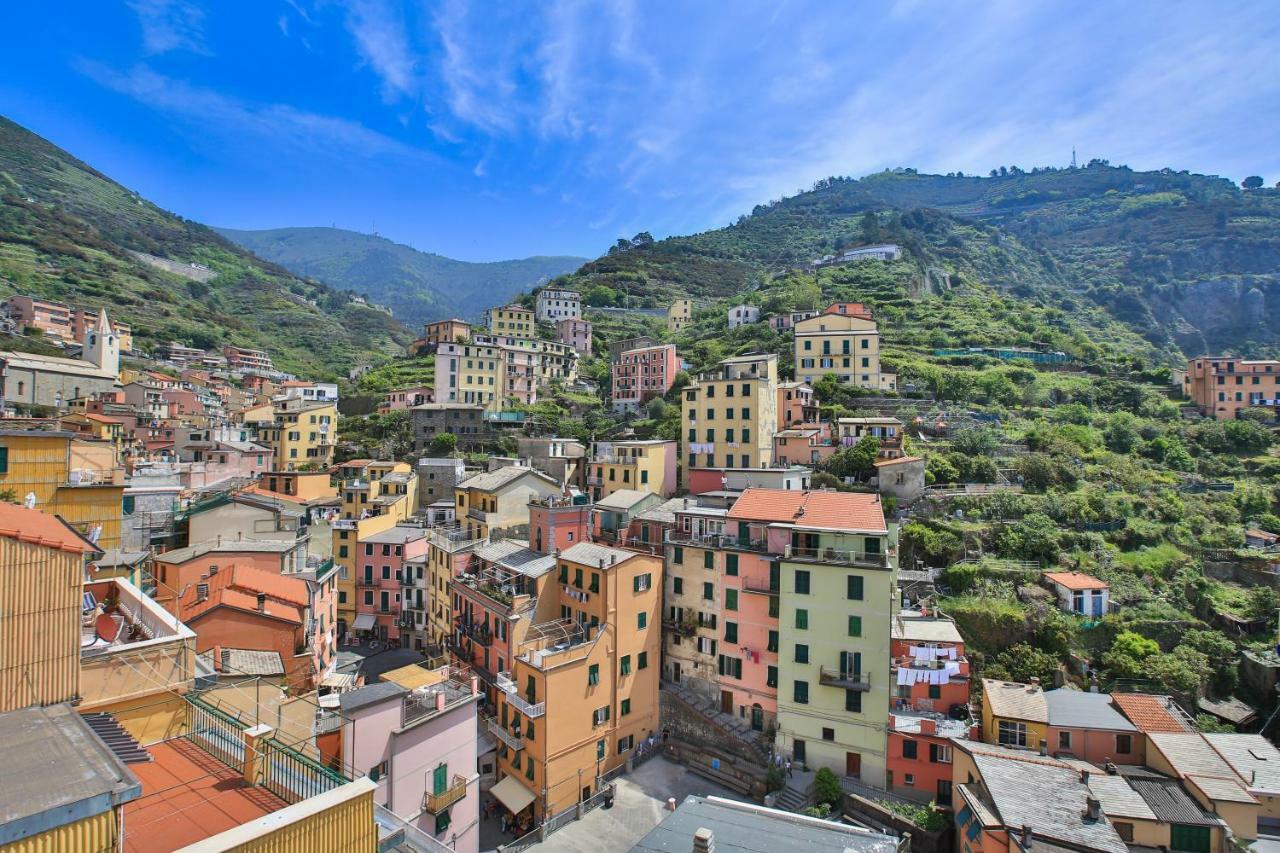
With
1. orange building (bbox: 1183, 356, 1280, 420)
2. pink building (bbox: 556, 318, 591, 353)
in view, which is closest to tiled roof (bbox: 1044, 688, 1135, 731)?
orange building (bbox: 1183, 356, 1280, 420)

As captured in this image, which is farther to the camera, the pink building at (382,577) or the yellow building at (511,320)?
the yellow building at (511,320)

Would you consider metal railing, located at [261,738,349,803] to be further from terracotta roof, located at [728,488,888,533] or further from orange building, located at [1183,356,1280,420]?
orange building, located at [1183,356,1280,420]

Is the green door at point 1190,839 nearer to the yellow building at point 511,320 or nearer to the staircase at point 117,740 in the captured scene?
the staircase at point 117,740

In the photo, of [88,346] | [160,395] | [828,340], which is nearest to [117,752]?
[828,340]

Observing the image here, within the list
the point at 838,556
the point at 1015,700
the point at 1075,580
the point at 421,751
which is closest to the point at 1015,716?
the point at 1015,700

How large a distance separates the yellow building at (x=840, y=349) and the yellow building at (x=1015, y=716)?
36.2m

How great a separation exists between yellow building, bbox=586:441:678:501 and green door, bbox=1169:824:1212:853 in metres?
28.4

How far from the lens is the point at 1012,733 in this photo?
2275cm

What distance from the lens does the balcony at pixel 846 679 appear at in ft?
80.4

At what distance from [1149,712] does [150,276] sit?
164m

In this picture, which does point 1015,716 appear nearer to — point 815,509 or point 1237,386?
point 815,509

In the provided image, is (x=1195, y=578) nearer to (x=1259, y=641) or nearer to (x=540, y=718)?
(x=1259, y=641)

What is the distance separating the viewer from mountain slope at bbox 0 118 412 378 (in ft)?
326

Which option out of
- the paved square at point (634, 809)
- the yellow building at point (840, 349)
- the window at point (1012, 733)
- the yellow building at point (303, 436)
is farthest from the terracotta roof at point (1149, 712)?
the yellow building at point (303, 436)
